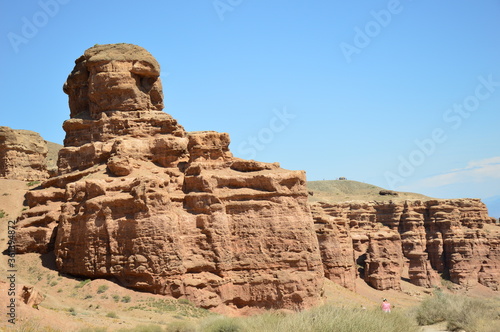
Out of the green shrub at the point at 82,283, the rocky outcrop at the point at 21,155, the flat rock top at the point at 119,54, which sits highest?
the flat rock top at the point at 119,54

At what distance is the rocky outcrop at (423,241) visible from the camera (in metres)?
63.0

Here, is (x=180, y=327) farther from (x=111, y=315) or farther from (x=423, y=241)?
(x=423, y=241)

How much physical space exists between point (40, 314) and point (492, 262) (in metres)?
65.8

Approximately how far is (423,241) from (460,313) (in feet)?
153

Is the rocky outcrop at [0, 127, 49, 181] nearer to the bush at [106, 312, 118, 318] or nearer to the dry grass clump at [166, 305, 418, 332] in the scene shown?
the bush at [106, 312, 118, 318]

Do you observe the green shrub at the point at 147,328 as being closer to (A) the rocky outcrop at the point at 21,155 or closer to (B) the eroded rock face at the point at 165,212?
(B) the eroded rock face at the point at 165,212

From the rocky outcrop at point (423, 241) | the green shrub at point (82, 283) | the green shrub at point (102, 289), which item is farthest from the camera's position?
the rocky outcrop at point (423, 241)

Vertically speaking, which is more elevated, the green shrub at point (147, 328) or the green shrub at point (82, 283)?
the green shrub at point (82, 283)

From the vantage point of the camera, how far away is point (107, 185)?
31141mm

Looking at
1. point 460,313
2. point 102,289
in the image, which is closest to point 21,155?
point 102,289

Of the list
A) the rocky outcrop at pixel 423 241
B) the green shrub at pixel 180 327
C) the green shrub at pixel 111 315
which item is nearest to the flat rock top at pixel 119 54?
the green shrub at pixel 111 315

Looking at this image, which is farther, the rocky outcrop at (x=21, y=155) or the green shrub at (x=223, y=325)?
the rocky outcrop at (x=21, y=155)

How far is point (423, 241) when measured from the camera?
73188mm

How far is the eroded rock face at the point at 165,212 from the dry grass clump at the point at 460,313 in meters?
6.17
